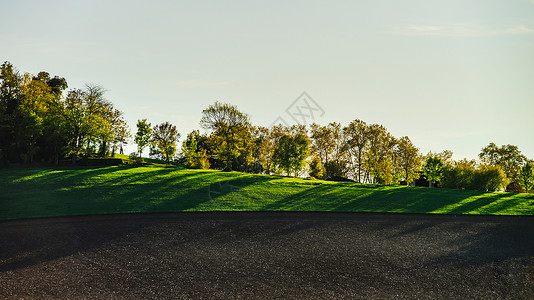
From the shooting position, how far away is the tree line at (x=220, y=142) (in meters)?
54.9

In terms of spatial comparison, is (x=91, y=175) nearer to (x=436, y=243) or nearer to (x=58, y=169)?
(x=58, y=169)

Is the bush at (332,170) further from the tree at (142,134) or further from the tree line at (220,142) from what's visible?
the tree at (142,134)

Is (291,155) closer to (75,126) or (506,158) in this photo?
(75,126)

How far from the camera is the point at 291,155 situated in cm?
6188

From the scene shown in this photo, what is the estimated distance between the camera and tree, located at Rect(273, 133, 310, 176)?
61844 millimetres

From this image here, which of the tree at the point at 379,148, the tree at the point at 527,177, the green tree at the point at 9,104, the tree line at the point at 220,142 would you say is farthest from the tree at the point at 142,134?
the tree at the point at 527,177

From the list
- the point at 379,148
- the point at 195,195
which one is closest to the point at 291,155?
the point at 379,148

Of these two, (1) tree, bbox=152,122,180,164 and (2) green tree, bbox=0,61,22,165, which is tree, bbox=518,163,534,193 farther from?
(2) green tree, bbox=0,61,22,165

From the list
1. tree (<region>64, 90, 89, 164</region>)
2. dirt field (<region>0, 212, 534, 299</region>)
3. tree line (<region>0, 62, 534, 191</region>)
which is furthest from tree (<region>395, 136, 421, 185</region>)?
tree (<region>64, 90, 89, 164</region>)

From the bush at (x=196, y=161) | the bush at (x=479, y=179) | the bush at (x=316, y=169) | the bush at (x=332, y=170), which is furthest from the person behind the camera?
the bush at (x=332, y=170)

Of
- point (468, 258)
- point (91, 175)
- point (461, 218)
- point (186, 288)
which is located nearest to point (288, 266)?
point (186, 288)

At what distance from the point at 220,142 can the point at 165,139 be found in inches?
497

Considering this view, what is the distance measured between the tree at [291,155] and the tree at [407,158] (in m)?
21.1

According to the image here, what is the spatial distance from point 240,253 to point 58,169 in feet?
125
